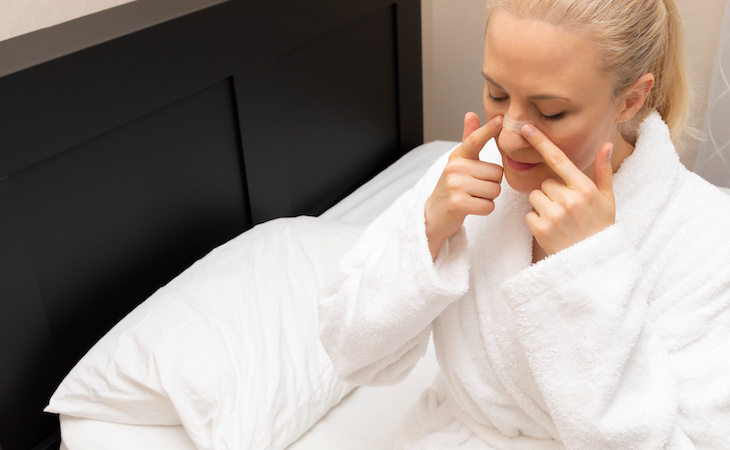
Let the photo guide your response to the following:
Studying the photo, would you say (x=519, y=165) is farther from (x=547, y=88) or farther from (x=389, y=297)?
(x=389, y=297)

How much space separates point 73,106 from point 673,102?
39.5 inches

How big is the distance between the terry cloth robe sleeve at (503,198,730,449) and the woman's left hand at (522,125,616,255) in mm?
16

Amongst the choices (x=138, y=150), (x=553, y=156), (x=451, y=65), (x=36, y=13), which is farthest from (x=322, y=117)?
(x=553, y=156)

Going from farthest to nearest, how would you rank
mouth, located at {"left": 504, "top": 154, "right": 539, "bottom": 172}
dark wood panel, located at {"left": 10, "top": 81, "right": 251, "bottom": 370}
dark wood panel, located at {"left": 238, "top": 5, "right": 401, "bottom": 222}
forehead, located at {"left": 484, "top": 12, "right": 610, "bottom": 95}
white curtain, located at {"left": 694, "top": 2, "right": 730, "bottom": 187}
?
white curtain, located at {"left": 694, "top": 2, "right": 730, "bottom": 187} → dark wood panel, located at {"left": 238, "top": 5, "right": 401, "bottom": 222} → dark wood panel, located at {"left": 10, "top": 81, "right": 251, "bottom": 370} → mouth, located at {"left": 504, "top": 154, "right": 539, "bottom": 172} → forehead, located at {"left": 484, "top": 12, "right": 610, "bottom": 95}

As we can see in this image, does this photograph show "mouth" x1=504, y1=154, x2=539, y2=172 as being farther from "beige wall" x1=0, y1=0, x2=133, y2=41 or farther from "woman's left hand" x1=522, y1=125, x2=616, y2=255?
"beige wall" x1=0, y1=0, x2=133, y2=41

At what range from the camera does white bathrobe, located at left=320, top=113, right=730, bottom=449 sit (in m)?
0.80

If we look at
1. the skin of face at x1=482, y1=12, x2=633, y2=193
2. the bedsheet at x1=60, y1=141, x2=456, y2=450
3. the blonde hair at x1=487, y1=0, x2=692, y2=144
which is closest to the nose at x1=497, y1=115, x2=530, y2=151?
the skin of face at x1=482, y1=12, x2=633, y2=193

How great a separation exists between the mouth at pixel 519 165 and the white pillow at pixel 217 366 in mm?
638

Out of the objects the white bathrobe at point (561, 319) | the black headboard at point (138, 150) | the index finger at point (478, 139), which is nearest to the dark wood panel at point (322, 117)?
the black headboard at point (138, 150)

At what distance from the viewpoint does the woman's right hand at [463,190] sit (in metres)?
0.86

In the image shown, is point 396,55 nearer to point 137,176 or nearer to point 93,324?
point 137,176

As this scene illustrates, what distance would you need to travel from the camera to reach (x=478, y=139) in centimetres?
88

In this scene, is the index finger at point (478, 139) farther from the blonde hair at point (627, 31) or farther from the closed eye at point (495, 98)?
the blonde hair at point (627, 31)

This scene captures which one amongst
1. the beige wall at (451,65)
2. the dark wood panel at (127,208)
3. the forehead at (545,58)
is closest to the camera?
the forehead at (545,58)
